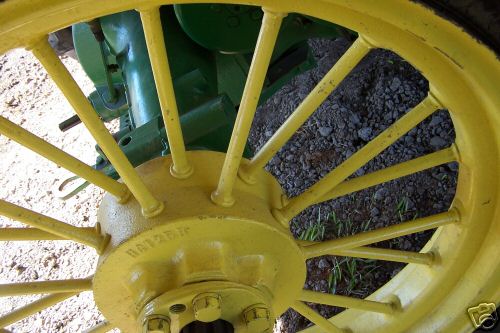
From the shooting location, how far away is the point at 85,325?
201 cm

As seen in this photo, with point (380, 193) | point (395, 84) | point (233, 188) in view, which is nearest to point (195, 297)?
point (233, 188)

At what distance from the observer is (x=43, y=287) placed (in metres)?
1.13

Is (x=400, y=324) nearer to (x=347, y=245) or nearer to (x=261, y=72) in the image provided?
(x=347, y=245)

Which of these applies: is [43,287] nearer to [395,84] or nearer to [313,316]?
[313,316]

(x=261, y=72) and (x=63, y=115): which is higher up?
(x=63, y=115)

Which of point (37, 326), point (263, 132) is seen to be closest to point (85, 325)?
point (37, 326)

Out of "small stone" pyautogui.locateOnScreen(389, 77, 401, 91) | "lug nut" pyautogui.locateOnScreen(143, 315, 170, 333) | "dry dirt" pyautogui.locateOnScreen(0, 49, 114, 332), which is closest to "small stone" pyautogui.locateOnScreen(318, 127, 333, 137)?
"small stone" pyautogui.locateOnScreen(389, 77, 401, 91)

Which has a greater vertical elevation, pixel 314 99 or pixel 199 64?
pixel 199 64

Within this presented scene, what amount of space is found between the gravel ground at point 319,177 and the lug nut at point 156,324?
33.3 inches

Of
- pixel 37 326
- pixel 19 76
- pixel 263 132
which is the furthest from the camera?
pixel 19 76

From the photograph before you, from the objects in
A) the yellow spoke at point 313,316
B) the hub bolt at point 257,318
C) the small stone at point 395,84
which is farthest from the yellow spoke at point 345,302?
the small stone at point 395,84

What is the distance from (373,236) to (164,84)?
1.76ft

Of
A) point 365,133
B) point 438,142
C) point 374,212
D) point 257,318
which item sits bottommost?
point 257,318

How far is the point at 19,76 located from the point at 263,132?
1.31 m
